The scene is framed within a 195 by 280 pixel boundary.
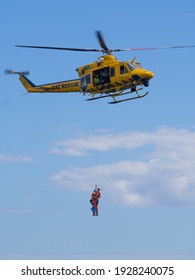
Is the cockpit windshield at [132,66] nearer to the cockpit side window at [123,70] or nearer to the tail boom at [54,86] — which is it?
the cockpit side window at [123,70]

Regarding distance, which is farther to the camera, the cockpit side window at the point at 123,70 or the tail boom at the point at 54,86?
the tail boom at the point at 54,86

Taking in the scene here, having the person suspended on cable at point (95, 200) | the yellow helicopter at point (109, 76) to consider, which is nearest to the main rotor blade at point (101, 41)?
the yellow helicopter at point (109, 76)

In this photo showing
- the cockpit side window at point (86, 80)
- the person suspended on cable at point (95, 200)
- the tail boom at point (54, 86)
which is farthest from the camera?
the tail boom at point (54, 86)

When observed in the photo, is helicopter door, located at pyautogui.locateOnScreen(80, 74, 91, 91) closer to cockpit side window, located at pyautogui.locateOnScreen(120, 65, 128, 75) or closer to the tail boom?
the tail boom

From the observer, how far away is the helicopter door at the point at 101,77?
215 feet

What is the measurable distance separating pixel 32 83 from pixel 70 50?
14265 mm

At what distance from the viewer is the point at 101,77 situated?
65938 millimetres

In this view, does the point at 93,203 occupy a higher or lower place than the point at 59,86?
lower

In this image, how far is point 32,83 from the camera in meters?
78.6

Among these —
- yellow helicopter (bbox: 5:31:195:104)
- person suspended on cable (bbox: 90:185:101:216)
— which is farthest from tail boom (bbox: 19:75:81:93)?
person suspended on cable (bbox: 90:185:101:216)

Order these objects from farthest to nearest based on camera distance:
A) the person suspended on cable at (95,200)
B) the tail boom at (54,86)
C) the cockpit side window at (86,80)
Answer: the tail boom at (54,86) < the cockpit side window at (86,80) < the person suspended on cable at (95,200)
